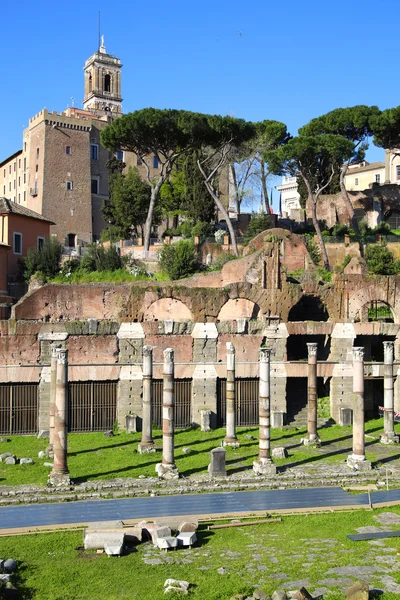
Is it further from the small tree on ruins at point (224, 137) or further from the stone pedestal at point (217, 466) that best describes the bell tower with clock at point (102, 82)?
the stone pedestal at point (217, 466)

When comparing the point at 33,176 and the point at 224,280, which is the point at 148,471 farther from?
→ the point at 33,176

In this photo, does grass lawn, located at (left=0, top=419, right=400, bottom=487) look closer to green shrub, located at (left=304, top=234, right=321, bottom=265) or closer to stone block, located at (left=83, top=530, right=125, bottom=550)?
stone block, located at (left=83, top=530, right=125, bottom=550)

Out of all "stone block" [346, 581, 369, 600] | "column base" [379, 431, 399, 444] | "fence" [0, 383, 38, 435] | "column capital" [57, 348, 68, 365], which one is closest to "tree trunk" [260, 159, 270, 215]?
"column base" [379, 431, 399, 444]

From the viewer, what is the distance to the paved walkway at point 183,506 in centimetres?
1374

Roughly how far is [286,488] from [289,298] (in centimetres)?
1170

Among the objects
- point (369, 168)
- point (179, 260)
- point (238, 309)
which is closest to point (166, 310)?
point (238, 309)

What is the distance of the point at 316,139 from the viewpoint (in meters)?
40.7

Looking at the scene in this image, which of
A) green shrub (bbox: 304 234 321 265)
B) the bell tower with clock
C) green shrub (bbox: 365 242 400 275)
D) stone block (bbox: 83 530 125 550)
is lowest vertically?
stone block (bbox: 83 530 125 550)

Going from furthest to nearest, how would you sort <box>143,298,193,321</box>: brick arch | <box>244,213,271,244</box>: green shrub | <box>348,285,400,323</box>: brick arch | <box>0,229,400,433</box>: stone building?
<box>244,213,271,244</box>: green shrub → <box>143,298,193,321</box>: brick arch → <box>348,285,400,323</box>: brick arch → <box>0,229,400,433</box>: stone building

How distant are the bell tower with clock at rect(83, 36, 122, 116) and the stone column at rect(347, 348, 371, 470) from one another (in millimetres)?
64576

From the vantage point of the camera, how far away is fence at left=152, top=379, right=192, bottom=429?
22.5 meters

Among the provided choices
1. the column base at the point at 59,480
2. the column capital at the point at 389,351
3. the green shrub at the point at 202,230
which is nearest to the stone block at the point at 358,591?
the column base at the point at 59,480

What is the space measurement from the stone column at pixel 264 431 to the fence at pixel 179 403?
5.38 meters

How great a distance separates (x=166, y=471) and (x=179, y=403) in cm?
632
